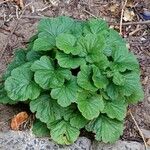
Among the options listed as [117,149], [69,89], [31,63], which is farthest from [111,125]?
[31,63]

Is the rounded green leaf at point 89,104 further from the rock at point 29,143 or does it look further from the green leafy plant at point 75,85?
the rock at point 29,143

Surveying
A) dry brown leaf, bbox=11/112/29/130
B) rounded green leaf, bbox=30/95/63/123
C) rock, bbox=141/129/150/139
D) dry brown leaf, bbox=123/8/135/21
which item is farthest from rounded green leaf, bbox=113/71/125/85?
dry brown leaf, bbox=123/8/135/21

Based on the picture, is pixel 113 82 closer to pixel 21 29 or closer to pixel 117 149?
pixel 117 149

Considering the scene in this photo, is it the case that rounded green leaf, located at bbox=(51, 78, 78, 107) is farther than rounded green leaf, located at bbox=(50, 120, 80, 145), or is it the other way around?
rounded green leaf, located at bbox=(50, 120, 80, 145)

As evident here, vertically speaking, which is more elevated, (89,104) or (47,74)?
(47,74)

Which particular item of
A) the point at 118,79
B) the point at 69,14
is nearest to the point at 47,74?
the point at 118,79

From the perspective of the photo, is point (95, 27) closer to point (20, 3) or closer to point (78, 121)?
point (78, 121)

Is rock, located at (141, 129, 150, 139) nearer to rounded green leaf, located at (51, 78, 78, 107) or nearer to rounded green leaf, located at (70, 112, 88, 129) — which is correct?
rounded green leaf, located at (70, 112, 88, 129)
